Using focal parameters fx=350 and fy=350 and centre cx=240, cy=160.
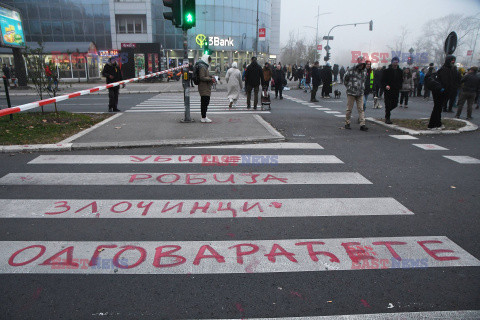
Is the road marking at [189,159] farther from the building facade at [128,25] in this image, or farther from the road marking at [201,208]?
the building facade at [128,25]

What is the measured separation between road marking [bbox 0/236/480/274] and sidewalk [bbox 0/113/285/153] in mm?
4407

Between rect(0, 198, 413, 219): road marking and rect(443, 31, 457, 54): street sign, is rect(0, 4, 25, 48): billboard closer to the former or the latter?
rect(0, 198, 413, 219): road marking

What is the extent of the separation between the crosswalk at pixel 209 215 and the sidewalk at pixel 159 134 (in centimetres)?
78

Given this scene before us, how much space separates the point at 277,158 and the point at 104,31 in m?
51.3

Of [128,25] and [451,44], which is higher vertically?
[128,25]

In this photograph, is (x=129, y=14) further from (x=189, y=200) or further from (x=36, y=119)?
(x=189, y=200)

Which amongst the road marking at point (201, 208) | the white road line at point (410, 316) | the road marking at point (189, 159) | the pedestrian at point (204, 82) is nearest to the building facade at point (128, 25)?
the pedestrian at point (204, 82)

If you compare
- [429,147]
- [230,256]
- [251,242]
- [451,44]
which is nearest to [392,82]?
[451,44]

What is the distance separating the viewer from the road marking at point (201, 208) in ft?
14.1

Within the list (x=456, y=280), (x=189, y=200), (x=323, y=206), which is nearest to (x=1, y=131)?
(x=189, y=200)

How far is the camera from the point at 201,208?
4520mm

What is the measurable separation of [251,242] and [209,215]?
82 centimetres

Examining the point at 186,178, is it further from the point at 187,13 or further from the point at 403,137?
the point at 403,137

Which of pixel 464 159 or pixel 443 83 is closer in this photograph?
pixel 464 159
